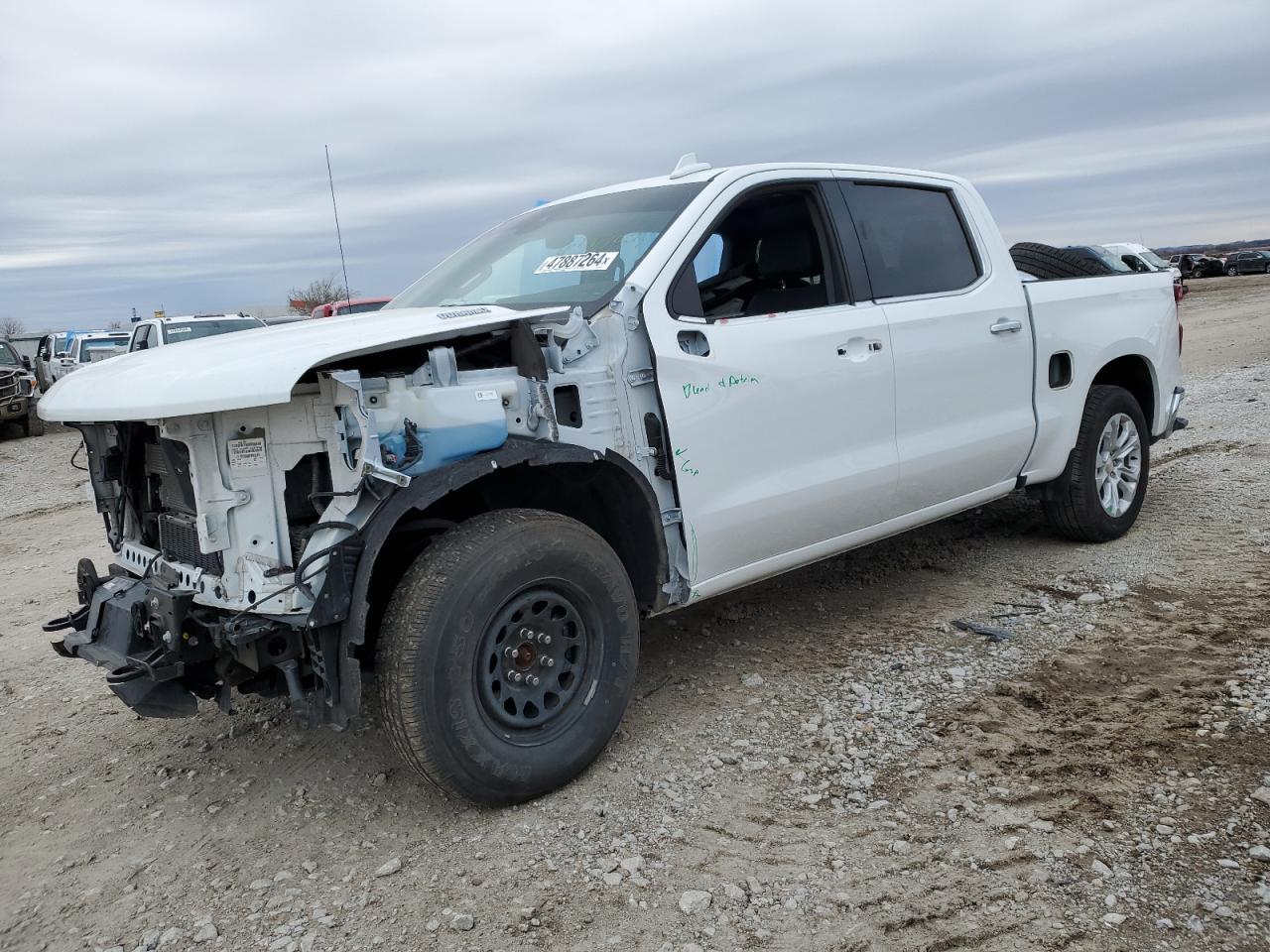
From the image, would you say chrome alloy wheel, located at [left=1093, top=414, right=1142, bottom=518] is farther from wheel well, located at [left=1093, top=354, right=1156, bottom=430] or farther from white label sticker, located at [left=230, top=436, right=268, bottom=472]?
white label sticker, located at [left=230, top=436, right=268, bottom=472]

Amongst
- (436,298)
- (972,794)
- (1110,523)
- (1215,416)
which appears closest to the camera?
(972,794)

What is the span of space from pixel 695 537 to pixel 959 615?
181 centimetres

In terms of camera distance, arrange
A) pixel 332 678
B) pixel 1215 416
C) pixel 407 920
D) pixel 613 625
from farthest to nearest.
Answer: pixel 1215 416 < pixel 613 625 < pixel 332 678 < pixel 407 920

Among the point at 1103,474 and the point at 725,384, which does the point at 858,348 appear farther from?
the point at 1103,474

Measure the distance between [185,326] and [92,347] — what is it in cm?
624

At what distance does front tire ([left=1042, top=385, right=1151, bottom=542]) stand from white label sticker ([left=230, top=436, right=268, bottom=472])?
13.8 feet

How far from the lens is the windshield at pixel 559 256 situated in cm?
386

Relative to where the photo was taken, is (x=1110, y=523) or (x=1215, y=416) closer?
(x=1110, y=523)

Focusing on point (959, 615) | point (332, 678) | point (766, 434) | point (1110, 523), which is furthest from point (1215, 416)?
point (332, 678)

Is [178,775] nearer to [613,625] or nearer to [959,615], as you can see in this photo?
[613,625]

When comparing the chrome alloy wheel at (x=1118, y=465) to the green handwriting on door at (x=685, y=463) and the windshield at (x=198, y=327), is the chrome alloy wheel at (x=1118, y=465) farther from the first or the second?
the windshield at (x=198, y=327)

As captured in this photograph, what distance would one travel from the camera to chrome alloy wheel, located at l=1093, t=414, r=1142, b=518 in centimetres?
572

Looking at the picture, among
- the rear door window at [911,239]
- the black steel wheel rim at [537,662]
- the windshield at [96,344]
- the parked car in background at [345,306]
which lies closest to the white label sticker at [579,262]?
the rear door window at [911,239]

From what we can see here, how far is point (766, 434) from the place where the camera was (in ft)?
12.7
